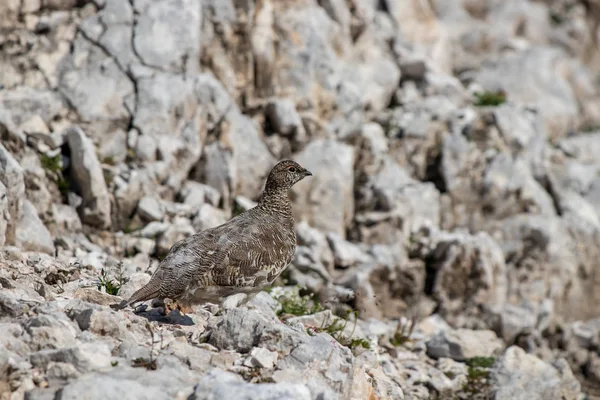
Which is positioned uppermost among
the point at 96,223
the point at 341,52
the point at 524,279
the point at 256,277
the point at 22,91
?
the point at 341,52

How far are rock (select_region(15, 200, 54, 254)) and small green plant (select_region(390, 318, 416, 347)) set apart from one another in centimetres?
658

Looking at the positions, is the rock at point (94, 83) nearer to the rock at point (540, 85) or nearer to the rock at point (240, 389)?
the rock at point (240, 389)

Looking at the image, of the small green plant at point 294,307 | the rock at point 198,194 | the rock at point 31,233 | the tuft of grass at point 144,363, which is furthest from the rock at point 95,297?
the rock at point 198,194

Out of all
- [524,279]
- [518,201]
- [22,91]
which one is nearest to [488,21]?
[518,201]

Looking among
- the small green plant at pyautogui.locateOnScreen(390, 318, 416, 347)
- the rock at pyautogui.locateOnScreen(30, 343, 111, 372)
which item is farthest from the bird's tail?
the small green plant at pyautogui.locateOnScreen(390, 318, 416, 347)

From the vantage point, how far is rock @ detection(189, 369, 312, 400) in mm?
7027

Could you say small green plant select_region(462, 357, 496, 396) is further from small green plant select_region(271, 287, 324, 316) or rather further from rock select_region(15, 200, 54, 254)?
rock select_region(15, 200, 54, 254)

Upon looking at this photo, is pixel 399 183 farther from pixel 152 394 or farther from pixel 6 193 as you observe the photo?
pixel 152 394

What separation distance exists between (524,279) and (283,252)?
35.3 feet

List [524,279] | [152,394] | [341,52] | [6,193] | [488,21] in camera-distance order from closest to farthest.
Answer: [152,394], [6,193], [524,279], [341,52], [488,21]

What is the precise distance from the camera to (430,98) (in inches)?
922

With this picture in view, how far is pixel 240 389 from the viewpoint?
23.2 feet

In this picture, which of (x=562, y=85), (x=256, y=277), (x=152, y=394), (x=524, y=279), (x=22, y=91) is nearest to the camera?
(x=152, y=394)

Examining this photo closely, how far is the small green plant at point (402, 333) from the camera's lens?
15.0 m
